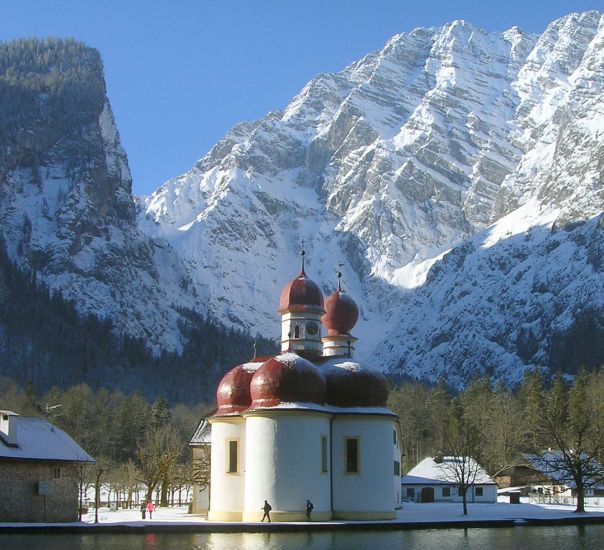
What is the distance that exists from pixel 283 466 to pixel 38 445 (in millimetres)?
15101

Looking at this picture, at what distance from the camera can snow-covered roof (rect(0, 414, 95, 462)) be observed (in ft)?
211

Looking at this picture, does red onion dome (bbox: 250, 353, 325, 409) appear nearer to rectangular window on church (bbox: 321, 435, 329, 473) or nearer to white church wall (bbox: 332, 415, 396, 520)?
rectangular window on church (bbox: 321, 435, 329, 473)

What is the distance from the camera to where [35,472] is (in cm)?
6525

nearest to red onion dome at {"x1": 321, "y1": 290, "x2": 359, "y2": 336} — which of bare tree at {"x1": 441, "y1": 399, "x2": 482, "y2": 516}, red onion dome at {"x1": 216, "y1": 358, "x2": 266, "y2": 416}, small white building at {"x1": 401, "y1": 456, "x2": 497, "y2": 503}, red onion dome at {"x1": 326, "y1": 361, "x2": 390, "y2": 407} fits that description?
red onion dome at {"x1": 216, "y1": 358, "x2": 266, "y2": 416}

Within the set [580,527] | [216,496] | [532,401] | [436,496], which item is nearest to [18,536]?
[216,496]

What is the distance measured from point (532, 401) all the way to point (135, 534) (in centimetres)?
9999

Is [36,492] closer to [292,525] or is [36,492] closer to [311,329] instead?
[292,525]

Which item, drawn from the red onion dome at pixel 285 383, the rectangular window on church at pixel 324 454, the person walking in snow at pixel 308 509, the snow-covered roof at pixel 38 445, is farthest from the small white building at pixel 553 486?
the snow-covered roof at pixel 38 445

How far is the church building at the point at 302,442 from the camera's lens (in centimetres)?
6344

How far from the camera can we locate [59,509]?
66.4 metres

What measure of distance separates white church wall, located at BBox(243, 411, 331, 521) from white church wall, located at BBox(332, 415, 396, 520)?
2.23 metres

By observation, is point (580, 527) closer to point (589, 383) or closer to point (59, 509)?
point (59, 509)

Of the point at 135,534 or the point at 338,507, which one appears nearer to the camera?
the point at 135,534

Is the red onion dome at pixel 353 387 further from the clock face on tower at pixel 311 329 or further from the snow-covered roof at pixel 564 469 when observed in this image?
the snow-covered roof at pixel 564 469
